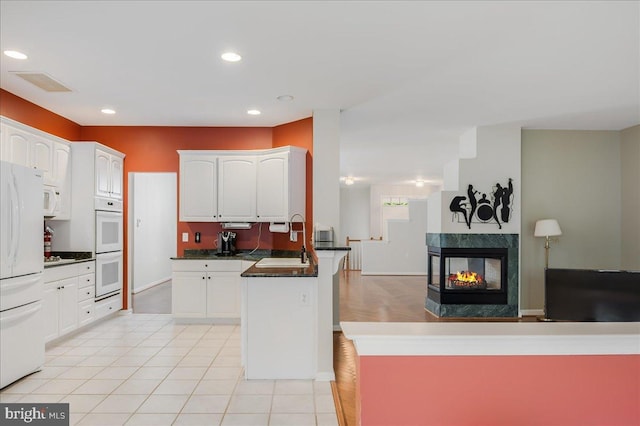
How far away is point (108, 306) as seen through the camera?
5.23m

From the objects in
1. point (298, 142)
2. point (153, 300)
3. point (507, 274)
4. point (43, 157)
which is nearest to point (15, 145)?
point (43, 157)

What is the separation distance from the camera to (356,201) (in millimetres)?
12617

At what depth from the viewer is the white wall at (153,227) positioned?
7.88 metres

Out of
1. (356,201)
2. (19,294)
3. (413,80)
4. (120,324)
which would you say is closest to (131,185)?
(120,324)

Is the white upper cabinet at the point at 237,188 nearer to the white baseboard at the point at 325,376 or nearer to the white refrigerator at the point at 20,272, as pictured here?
the white refrigerator at the point at 20,272

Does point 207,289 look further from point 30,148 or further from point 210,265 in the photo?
point 30,148

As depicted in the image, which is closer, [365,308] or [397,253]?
[365,308]

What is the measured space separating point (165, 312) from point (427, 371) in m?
5.33

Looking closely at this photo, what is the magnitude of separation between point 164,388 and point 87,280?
7.37 feet

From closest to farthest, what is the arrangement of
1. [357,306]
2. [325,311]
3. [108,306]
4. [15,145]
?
[325,311]
[15,145]
[108,306]
[357,306]

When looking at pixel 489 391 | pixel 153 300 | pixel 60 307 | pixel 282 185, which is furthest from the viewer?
pixel 153 300

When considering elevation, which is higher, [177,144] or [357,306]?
[177,144]

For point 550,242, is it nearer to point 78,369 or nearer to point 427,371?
point 427,371

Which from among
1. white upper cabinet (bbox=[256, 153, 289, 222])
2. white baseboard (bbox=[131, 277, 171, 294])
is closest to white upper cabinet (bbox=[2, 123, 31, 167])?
white upper cabinet (bbox=[256, 153, 289, 222])
